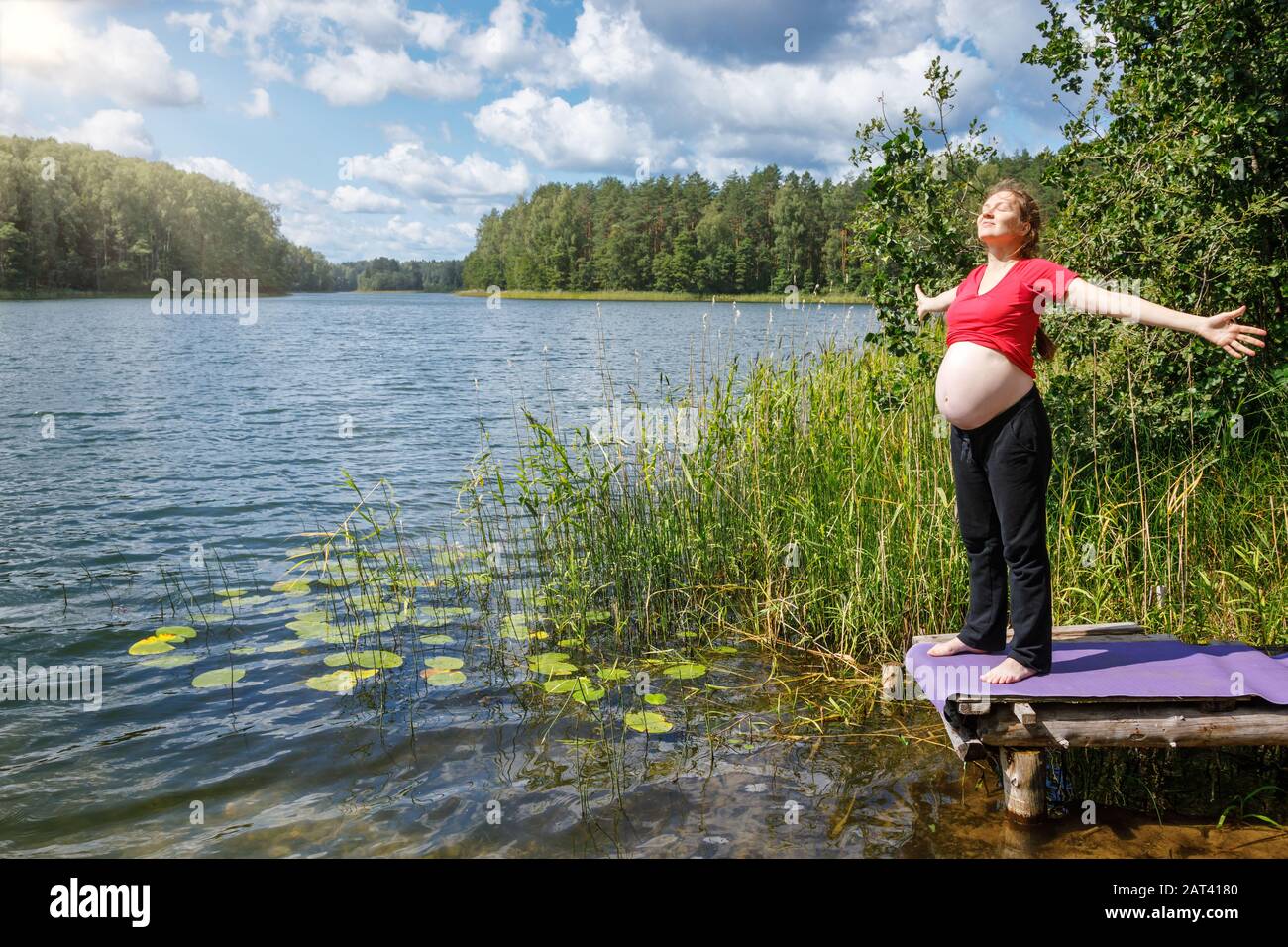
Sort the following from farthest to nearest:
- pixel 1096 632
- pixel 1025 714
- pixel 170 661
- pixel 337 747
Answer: pixel 170 661 < pixel 337 747 < pixel 1096 632 < pixel 1025 714

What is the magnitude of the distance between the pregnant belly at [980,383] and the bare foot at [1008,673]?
1.01 meters

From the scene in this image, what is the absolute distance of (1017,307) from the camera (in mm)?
3596

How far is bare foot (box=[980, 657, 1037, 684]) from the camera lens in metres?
3.71

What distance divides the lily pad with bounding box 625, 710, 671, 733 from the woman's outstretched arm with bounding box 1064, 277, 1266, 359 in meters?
2.94

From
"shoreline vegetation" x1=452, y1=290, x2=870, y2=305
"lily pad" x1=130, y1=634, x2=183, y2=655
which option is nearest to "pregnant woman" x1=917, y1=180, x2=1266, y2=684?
"lily pad" x1=130, y1=634, x2=183, y2=655

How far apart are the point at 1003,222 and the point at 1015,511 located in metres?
1.20

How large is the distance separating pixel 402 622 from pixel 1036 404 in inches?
182

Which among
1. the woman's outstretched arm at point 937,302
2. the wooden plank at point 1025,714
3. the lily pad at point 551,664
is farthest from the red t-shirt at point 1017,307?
the lily pad at point 551,664

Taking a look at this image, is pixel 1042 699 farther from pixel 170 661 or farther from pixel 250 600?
pixel 250 600

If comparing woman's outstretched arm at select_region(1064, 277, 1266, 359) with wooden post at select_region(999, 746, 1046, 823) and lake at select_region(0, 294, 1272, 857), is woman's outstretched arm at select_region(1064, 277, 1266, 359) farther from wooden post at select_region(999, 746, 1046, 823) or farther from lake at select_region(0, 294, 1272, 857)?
lake at select_region(0, 294, 1272, 857)

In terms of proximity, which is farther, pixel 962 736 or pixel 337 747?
pixel 337 747

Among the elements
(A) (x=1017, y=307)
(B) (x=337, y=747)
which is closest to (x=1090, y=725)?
(A) (x=1017, y=307)

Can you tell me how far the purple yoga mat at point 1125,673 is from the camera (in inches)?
143

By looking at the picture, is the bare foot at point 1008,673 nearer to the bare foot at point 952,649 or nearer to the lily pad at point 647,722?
the bare foot at point 952,649
